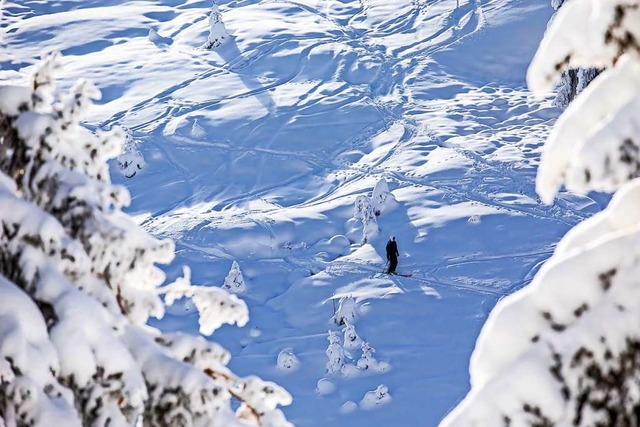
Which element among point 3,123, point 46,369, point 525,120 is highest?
point 3,123

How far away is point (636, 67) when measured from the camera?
1.46 meters

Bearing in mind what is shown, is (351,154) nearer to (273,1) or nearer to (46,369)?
(273,1)

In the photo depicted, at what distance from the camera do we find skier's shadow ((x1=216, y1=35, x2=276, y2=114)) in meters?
42.8

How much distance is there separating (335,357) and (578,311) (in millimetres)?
20440

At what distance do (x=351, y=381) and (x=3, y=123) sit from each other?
1826 cm

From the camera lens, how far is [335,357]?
70.9ft

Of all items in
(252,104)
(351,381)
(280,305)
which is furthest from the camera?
(252,104)

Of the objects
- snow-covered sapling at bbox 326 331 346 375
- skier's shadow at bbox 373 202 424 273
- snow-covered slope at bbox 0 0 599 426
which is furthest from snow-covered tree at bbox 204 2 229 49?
snow-covered sapling at bbox 326 331 346 375

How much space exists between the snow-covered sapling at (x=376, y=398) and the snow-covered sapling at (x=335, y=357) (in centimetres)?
168

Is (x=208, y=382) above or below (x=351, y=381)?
above

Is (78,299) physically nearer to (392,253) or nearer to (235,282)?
(392,253)

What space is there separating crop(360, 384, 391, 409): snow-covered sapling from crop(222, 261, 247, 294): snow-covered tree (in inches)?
321

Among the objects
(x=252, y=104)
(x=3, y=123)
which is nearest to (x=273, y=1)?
(x=252, y=104)

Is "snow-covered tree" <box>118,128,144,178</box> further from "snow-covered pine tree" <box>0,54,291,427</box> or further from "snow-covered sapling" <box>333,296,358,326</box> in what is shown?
"snow-covered pine tree" <box>0,54,291,427</box>
